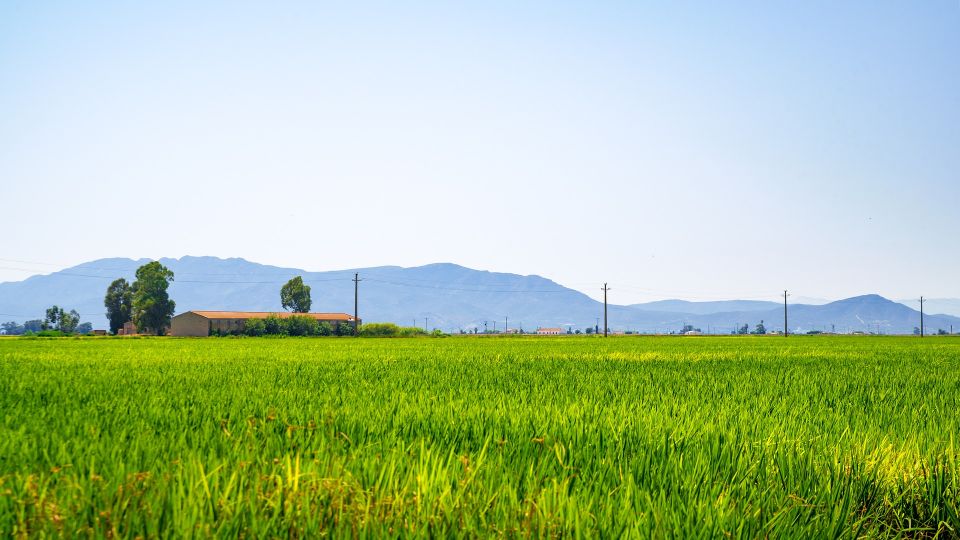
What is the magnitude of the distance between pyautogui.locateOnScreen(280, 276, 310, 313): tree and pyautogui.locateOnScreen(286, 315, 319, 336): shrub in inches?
1900

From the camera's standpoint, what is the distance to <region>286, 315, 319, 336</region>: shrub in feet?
360

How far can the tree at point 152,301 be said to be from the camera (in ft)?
412

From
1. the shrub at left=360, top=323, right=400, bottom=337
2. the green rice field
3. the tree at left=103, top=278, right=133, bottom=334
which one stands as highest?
the tree at left=103, top=278, right=133, bottom=334

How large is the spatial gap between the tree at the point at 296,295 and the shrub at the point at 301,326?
48262 mm

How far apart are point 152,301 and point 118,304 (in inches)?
875

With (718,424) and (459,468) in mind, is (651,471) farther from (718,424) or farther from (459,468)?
(718,424)

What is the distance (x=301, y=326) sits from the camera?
110 m

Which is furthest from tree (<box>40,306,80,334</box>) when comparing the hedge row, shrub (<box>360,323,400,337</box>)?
shrub (<box>360,323,400,337</box>)

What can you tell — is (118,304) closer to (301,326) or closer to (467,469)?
(301,326)

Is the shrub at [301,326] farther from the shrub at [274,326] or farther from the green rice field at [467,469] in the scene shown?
the green rice field at [467,469]

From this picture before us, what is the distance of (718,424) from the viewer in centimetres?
564

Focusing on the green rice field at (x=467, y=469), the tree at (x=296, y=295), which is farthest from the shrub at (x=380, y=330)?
Answer: the green rice field at (x=467, y=469)

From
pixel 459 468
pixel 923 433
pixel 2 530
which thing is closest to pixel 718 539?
pixel 459 468

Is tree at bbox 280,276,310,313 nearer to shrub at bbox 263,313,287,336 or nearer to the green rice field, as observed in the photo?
shrub at bbox 263,313,287,336
